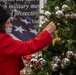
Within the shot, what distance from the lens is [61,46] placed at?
7.53ft

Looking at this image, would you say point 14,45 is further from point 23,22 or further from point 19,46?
point 23,22

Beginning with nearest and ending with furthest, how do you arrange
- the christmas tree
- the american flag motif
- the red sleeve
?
the red sleeve → the christmas tree → the american flag motif

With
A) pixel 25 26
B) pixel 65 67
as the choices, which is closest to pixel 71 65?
pixel 65 67

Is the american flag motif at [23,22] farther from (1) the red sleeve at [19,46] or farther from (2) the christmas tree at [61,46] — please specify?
(1) the red sleeve at [19,46]

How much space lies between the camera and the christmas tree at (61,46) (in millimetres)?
2139

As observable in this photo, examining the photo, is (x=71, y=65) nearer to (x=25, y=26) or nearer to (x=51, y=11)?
(x=51, y=11)

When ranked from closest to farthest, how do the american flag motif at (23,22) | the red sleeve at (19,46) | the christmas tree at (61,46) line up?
the red sleeve at (19,46) → the christmas tree at (61,46) → the american flag motif at (23,22)

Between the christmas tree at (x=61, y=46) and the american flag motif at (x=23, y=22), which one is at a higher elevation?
the christmas tree at (x=61, y=46)

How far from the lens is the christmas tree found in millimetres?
2139

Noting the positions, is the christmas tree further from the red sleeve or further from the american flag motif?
the american flag motif

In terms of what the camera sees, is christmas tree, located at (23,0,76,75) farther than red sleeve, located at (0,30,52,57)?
Yes

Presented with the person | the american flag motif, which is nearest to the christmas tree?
the person

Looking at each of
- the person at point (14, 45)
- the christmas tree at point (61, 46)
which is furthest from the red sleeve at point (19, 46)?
the christmas tree at point (61, 46)

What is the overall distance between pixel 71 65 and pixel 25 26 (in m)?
2.60
